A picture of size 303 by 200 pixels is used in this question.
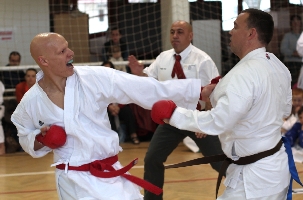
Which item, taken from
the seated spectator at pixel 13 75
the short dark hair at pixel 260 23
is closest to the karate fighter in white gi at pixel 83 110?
the short dark hair at pixel 260 23

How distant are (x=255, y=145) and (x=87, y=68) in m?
1.12

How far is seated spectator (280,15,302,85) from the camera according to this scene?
9.84 metres

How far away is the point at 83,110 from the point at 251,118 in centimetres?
99

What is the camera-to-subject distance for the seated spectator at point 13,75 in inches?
358

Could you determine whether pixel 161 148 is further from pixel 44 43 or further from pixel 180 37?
pixel 44 43

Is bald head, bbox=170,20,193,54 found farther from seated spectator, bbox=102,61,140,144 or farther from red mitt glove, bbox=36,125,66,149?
seated spectator, bbox=102,61,140,144

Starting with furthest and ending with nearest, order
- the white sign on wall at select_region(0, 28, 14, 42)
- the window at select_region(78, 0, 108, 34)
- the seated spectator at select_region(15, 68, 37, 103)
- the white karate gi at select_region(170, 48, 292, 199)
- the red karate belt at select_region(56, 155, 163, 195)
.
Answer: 1. the window at select_region(78, 0, 108, 34)
2. the white sign on wall at select_region(0, 28, 14, 42)
3. the seated spectator at select_region(15, 68, 37, 103)
4. the red karate belt at select_region(56, 155, 163, 195)
5. the white karate gi at select_region(170, 48, 292, 199)

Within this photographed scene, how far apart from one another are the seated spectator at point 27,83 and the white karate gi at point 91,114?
16.5 feet

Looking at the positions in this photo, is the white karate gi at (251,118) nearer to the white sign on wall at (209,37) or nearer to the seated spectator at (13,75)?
the seated spectator at (13,75)

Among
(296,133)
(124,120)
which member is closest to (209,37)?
(124,120)

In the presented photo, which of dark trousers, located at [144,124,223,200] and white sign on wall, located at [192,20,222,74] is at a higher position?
white sign on wall, located at [192,20,222,74]

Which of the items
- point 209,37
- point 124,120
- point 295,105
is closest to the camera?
point 295,105

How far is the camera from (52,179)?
259 inches

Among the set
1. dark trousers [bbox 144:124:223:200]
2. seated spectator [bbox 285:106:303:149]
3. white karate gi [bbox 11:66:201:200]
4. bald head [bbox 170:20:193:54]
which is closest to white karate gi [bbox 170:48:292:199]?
white karate gi [bbox 11:66:201:200]
